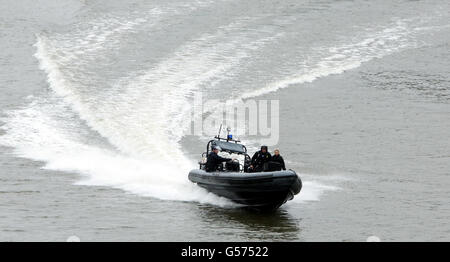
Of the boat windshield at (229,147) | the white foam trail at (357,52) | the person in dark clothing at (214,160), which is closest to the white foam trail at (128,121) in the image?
the person in dark clothing at (214,160)

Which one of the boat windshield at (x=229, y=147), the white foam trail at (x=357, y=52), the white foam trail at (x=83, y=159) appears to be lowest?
the white foam trail at (x=83, y=159)

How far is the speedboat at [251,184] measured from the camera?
733 inches

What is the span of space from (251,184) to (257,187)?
155 millimetres

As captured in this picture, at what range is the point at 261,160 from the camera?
19.3 meters

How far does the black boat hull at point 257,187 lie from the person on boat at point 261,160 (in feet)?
1.23

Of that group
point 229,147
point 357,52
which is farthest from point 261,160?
point 357,52

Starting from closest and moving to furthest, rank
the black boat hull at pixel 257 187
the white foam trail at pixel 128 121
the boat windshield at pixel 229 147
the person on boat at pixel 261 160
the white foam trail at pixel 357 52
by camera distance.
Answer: the black boat hull at pixel 257 187 → the person on boat at pixel 261 160 → the boat windshield at pixel 229 147 → the white foam trail at pixel 128 121 → the white foam trail at pixel 357 52

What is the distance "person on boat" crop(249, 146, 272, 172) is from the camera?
19.2 metres

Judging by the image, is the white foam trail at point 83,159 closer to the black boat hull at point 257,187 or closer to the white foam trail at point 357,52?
the black boat hull at point 257,187

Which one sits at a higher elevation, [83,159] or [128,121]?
[128,121]

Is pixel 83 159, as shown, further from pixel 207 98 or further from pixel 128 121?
pixel 207 98

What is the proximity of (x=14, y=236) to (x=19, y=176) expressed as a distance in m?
4.71

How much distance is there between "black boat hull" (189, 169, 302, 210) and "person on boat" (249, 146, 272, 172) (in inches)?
14.8

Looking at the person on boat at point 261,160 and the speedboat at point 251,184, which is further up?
the person on boat at point 261,160
